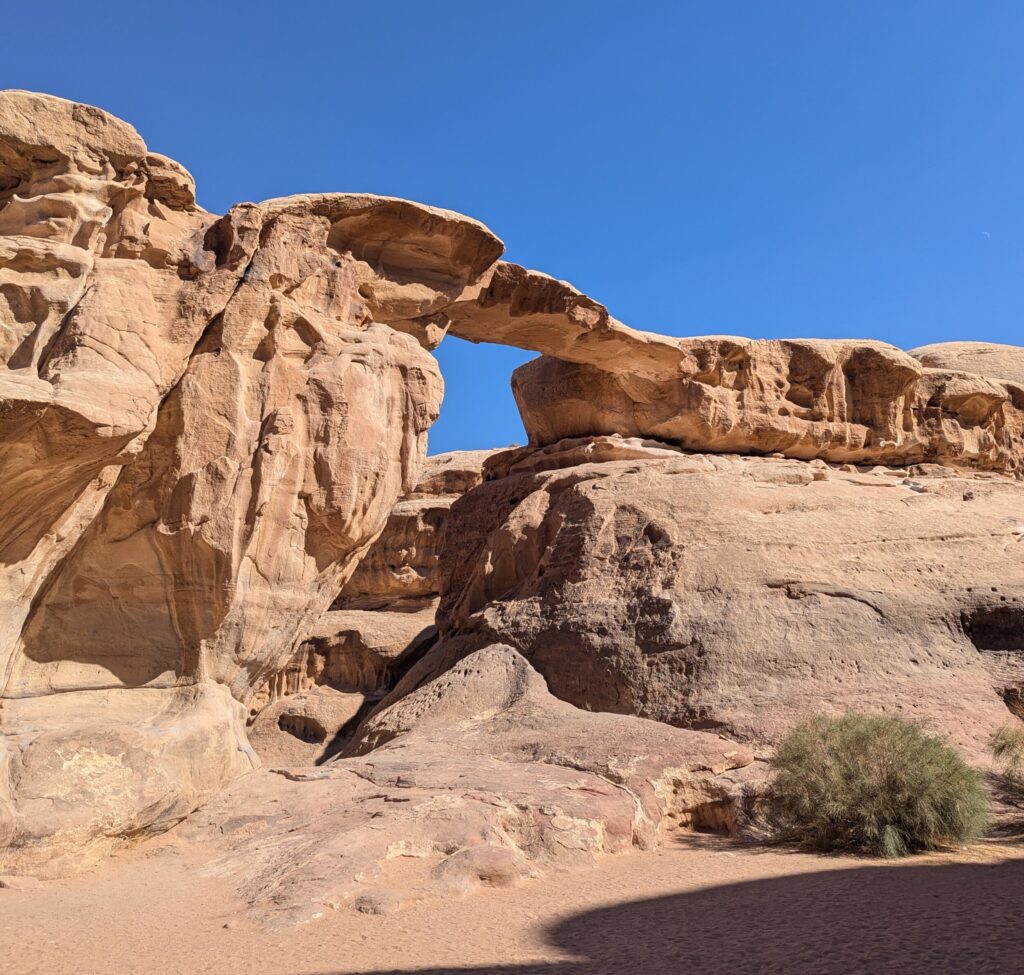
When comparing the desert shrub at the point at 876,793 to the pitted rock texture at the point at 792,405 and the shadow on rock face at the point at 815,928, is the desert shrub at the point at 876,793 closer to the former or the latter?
the shadow on rock face at the point at 815,928

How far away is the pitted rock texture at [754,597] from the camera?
Result: 9844mm

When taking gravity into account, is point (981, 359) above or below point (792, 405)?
above

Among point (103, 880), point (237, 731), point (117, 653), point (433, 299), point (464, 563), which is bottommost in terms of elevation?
point (103, 880)

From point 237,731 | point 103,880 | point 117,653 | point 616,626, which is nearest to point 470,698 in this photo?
point 616,626

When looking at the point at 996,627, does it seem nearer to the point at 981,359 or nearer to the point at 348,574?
the point at 348,574

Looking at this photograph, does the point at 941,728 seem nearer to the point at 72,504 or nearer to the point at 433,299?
the point at 433,299

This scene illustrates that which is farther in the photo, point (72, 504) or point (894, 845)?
point (72, 504)

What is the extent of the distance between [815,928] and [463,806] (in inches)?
113

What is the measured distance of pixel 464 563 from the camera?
1510 cm

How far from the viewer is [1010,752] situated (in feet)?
28.4

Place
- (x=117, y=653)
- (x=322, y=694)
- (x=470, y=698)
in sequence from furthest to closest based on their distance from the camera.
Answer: (x=322, y=694)
(x=470, y=698)
(x=117, y=653)

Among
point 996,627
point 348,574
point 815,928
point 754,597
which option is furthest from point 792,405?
point 815,928

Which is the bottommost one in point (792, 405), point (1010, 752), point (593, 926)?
point (593, 926)

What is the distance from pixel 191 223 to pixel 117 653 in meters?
4.28
